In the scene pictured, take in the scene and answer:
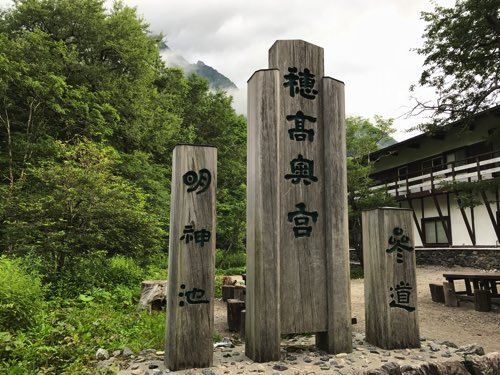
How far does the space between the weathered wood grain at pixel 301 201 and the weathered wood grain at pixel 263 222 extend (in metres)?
0.17

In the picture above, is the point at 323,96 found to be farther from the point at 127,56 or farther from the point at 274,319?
the point at 127,56

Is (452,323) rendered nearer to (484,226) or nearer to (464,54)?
(464,54)

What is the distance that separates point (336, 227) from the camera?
4.79m

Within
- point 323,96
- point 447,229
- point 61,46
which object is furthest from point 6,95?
point 447,229

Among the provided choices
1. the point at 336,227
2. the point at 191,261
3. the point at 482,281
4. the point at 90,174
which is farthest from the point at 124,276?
the point at 482,281

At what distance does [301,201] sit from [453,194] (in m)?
16.7

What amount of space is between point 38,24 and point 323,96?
18429mm

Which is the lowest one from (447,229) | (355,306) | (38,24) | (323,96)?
(355,306)

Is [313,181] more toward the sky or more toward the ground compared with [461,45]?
more toward the ground

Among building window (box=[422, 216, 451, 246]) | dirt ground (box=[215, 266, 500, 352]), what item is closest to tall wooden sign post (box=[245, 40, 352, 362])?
dirt ground (box=[215, 266, 500, 352])

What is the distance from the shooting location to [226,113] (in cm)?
2661

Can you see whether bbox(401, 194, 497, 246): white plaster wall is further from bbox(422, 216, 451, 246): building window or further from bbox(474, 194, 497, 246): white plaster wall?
bbox(422, 216, 451, 246): building window

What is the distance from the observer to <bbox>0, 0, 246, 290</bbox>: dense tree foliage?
9.44 meters

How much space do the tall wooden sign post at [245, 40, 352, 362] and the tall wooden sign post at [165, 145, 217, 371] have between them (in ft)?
1.78
